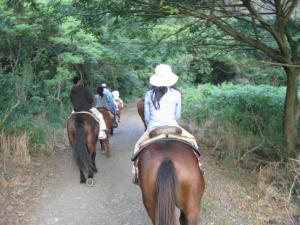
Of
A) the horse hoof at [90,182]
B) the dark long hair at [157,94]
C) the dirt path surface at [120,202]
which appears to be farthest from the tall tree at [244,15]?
the horse hoof at [90,182]

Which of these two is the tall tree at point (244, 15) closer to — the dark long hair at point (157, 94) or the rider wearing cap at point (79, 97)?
the rider wearing cap at point (79, 97)

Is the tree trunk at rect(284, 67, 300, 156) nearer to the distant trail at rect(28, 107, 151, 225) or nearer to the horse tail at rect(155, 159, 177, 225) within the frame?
the distant trail at rect(28, 107, 151, 225)

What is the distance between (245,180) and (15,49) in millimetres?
9458

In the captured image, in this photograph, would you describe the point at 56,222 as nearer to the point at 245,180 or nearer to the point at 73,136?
the point at 73,136

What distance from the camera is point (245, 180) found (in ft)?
20.5

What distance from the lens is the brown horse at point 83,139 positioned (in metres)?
5.80

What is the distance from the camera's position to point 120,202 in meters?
5.33

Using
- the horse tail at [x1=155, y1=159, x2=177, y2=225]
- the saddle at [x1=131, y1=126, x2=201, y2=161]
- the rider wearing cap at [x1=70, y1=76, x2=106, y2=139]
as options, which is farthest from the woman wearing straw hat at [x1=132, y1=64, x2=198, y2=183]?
the rider wearing cap at [x1=70, y1=76, x2=106, y2=139]

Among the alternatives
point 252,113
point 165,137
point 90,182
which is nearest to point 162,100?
point 165,137

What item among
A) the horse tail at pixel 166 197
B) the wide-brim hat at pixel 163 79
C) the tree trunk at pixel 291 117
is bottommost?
the tree trunk at pixel 291 117

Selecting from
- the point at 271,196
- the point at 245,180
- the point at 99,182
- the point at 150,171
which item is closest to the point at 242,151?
the point at 245,180

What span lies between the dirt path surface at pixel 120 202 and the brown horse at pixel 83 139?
462 millimetres

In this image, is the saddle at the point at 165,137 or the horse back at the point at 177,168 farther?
the saddle at the point at 165,137

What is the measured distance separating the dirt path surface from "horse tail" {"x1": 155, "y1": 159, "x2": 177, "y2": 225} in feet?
6.20
